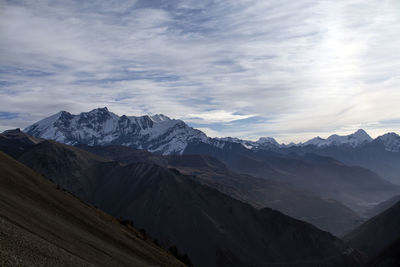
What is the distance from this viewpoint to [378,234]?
584ft

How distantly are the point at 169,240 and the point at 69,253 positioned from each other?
122510 mm

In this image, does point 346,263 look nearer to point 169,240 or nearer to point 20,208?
point 169,240

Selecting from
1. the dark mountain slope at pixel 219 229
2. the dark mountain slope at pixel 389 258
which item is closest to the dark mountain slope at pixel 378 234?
the dark mountain slope at pixel 219 229

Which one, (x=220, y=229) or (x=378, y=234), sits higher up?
(x=378, y=234)

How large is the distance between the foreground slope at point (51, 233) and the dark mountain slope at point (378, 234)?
14805 centimetres

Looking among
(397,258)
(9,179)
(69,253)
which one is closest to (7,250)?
(69,253)

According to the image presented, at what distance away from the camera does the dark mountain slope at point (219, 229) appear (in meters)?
150

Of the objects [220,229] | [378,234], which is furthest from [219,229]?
[378,234]

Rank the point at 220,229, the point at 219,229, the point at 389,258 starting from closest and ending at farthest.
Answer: the point at 389,258, the point at 219,229, the point at 220,229

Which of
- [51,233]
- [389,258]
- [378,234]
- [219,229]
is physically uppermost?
[378,234]

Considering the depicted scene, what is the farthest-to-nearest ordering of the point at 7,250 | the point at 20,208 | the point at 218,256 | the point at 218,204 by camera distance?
the point at 218,204 < the point at 218,256 < the point at 20,208 < the point at 7,250

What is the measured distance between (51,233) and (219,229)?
128 meters

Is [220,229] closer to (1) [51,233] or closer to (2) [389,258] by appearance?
(2) [389,258]

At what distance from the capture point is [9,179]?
157 feet
